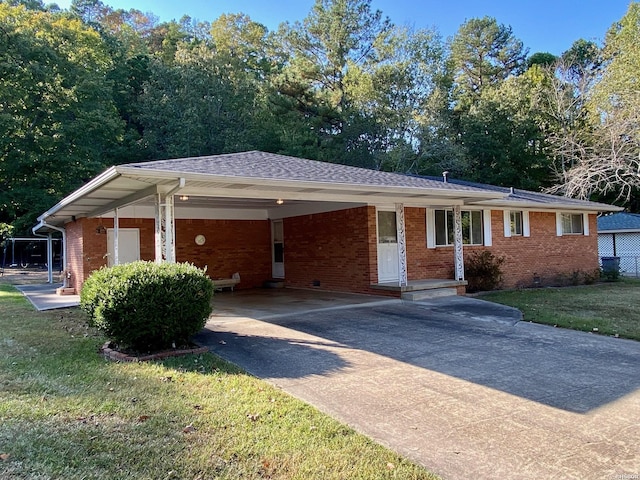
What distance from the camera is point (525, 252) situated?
15.2 m

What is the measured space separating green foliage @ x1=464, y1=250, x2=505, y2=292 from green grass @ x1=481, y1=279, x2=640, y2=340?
498 millimetres

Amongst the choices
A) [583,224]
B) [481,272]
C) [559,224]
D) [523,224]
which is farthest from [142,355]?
[583,224]

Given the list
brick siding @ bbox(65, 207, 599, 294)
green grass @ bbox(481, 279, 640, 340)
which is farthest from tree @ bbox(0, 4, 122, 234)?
green grass @ bbox(481, 279, 640, 340)

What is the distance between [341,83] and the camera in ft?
102

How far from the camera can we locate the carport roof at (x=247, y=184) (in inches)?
295

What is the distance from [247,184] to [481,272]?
26.2 feet

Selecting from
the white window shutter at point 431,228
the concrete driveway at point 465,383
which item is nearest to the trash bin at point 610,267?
the white window shutter at point 431,228

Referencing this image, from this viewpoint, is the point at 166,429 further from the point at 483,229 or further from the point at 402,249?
the point at 483,229

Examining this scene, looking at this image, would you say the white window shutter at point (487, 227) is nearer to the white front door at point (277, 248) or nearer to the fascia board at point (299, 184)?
the fascia board at point (299, 184)

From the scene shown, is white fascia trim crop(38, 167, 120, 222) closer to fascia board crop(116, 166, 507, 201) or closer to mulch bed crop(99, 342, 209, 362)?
fascia board crop(116, 166, 507, 201)

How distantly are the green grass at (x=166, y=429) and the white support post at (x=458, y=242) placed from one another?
8357mm

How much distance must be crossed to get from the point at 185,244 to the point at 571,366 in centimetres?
1153

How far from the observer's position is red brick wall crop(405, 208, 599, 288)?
43.0 feet

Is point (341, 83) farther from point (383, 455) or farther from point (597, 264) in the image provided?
point (383, 455)
